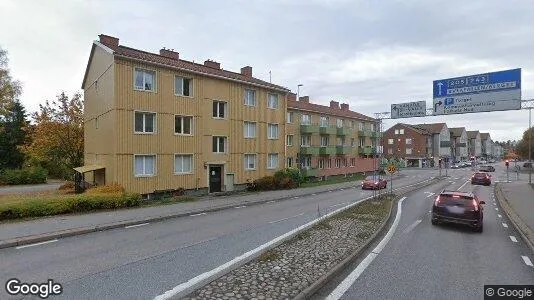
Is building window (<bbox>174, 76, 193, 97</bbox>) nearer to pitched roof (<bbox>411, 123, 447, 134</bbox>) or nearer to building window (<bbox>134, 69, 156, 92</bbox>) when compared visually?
building window (<bbox>134, 69, 156, 92</bbox>)

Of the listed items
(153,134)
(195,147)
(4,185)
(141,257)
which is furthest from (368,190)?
(4,185)

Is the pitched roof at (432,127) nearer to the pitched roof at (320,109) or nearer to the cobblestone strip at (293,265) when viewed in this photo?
the pitched roof at (320,109)

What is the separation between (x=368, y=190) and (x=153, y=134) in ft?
65.2

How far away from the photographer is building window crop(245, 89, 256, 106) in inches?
1125

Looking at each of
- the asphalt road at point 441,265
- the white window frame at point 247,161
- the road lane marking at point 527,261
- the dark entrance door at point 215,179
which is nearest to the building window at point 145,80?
the dark entrance door at point 215,179

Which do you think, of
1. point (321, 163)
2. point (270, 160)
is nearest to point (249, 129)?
point (270, 160)

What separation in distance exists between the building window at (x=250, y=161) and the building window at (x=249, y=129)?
1597mm

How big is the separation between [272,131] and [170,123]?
11115 mm

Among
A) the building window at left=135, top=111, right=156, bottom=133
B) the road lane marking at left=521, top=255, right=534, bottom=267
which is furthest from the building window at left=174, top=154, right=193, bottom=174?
the road lane marking at left=521, top=255, right=534, bottom=267

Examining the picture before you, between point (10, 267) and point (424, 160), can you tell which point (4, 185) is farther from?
point (424, 160)

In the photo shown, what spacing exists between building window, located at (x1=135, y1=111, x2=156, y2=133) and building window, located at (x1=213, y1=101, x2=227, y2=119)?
5.20m

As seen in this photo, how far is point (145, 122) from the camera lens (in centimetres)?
2148

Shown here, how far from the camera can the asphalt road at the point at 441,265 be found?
6691mm

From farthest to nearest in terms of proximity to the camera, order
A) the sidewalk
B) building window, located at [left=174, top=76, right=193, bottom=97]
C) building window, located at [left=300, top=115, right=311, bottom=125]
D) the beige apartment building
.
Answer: building window, located at [left=300, top=115, right=311, bottom=125], building window, located at [left=174, top=76, right=193, bottom=97], the beige apartment building, the sidewalk
